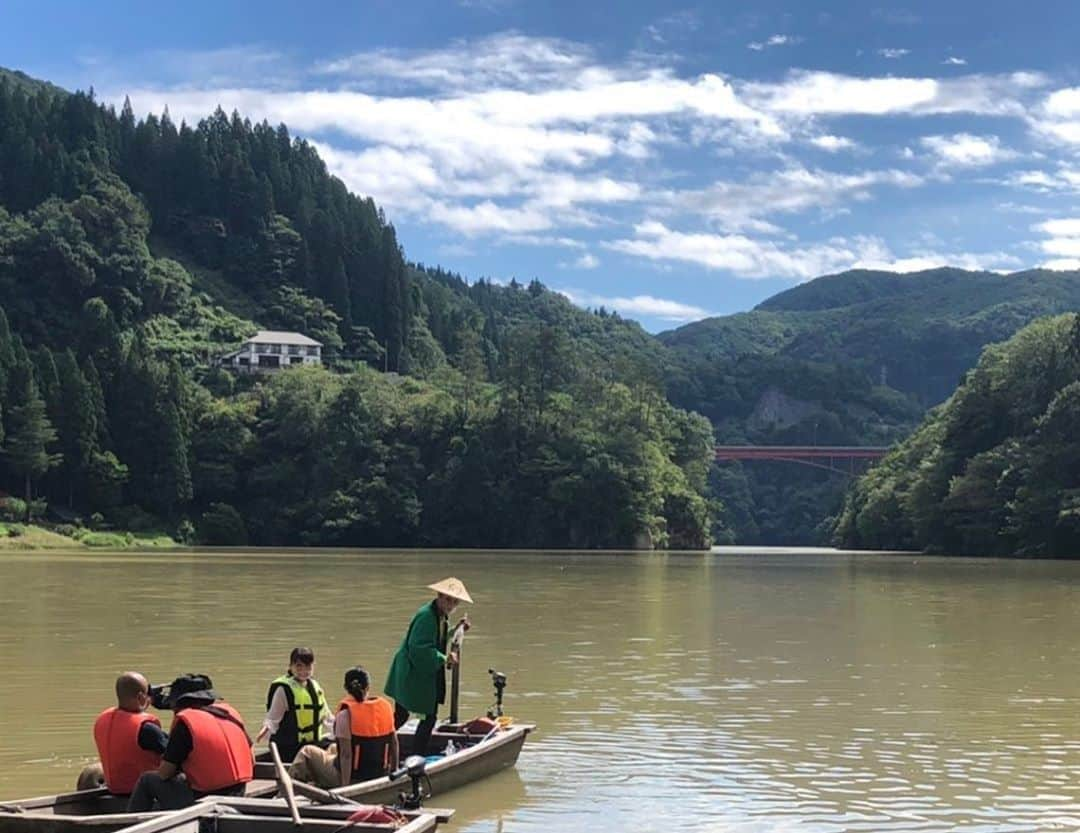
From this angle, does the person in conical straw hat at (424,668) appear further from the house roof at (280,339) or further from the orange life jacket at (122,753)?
the house roof at (280,339)

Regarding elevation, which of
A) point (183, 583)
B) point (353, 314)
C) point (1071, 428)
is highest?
point (353, 314)

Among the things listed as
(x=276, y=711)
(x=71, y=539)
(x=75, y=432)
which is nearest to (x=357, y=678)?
(x=276, y=711)

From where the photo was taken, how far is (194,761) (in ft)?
40.9

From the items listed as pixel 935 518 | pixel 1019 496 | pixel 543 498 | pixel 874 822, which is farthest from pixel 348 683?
pixel 543 498

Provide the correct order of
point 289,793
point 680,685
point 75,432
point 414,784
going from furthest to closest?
point 75,432, point 680,685, point 414,784, point 289,793

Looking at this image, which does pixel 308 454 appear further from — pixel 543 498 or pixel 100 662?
pixel 100 662

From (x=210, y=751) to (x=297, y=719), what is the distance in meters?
2.19

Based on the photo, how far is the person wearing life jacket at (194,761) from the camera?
40.7 ft

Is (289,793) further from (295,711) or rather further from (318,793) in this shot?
(295,711)

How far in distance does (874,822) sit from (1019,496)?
3223 inches

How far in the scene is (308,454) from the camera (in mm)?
133125

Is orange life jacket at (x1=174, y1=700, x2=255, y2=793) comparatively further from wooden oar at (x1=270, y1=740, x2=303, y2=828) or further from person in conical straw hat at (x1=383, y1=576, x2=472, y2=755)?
person in conical straw hat at (x1=383, y1=576, x2=472, y2=755)

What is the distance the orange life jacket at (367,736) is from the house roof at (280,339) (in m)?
156

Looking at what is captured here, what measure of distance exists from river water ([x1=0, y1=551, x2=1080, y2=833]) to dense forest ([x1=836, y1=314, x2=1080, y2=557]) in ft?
130
